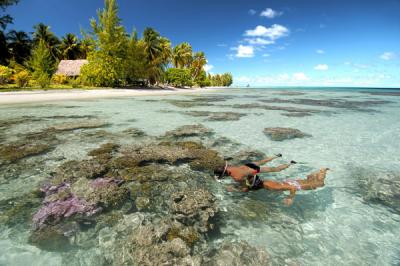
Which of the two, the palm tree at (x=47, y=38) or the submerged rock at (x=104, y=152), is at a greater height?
the palm tree at (x=47, y=38)

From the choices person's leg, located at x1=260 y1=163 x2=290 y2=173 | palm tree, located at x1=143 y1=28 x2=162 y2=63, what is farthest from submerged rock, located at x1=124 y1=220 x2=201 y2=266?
palm tree, located at x1=143 y1=28 x2=162 y2=63

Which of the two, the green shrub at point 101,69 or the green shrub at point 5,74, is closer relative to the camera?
the green shrub at point 5,74

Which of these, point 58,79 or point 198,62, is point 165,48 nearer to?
point 198,62

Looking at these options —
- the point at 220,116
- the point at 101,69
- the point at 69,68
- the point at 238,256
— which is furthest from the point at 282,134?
the point at 69,68

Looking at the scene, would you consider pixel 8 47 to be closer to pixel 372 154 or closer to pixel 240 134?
pixel 240 134

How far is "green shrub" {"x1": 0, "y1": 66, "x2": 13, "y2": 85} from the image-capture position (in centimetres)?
2761

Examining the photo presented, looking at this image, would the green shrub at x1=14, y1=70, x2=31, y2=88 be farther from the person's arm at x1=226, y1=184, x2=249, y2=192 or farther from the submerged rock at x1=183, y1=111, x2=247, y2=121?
the person's arm at x1=226, y1=184, x2=249, y2=192

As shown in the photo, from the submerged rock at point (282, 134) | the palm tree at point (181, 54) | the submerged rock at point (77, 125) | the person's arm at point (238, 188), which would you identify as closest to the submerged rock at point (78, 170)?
the person's arm at point (238, 188)

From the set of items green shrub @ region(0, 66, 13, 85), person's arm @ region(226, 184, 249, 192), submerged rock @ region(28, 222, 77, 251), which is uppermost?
green shrub @ region(0, 66, 13, 85)

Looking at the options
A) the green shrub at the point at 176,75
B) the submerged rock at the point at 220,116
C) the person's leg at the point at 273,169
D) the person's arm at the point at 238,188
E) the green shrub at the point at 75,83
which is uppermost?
the green shrub at the point at 176,75

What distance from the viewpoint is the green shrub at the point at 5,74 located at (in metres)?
27.6

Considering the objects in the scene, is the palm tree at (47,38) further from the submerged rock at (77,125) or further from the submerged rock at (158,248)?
the submerged rock at (158,248)

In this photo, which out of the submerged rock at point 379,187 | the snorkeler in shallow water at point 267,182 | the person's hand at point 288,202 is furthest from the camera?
the snorkeler in shallow water at point 267,182

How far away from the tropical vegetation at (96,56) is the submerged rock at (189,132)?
2519 centimetres
